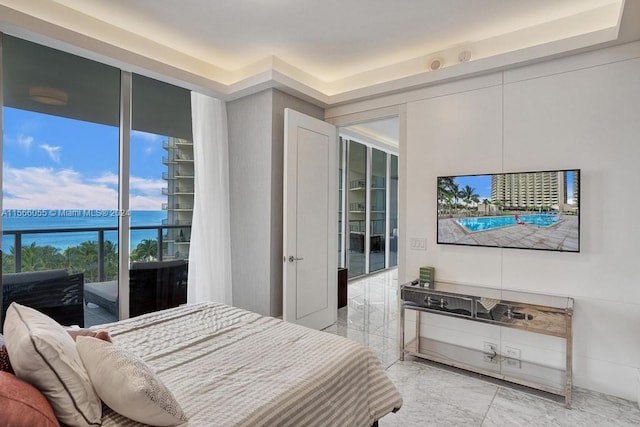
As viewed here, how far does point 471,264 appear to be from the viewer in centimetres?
303

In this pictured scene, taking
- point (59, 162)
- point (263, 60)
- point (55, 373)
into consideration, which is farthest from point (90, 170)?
point (55, 373)

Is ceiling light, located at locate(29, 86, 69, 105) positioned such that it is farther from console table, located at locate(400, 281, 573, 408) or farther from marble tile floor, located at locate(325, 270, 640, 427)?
marble tile floor, located at locate(325, 270, 640, 427)

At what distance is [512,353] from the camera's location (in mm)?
2852

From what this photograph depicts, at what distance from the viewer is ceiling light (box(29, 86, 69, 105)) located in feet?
8.51

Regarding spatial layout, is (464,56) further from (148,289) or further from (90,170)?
(148,289)

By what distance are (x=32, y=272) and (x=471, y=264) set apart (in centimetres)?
359

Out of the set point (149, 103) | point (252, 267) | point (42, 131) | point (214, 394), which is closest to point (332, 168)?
point (252, 267)

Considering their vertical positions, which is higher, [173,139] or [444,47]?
[444,47]

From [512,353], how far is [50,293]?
12.5 ft

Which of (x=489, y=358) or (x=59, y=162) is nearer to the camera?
(x=59, y=162)

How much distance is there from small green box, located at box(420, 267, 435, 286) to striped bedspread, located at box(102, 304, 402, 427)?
54.5 inches

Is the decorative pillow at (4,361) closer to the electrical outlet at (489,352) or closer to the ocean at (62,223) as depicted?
the ocean at (62,223)

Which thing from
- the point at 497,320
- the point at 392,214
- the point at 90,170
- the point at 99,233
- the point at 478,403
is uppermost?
the point at 90,170

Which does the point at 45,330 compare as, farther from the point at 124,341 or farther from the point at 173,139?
the point at 173,139
